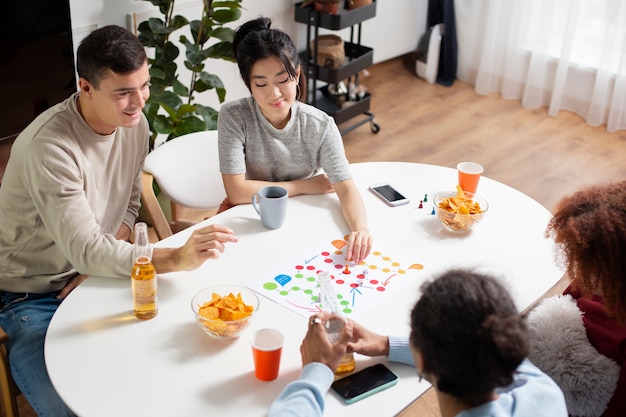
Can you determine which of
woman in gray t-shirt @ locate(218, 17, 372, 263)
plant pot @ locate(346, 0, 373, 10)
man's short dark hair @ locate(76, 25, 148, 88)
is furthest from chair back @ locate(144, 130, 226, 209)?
plant pot @ locate(346, 0, 373, 10)

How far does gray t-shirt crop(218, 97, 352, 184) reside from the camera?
7.34ft

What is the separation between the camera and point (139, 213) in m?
2.43

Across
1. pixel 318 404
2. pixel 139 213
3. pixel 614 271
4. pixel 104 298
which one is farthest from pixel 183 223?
pixel 614 271

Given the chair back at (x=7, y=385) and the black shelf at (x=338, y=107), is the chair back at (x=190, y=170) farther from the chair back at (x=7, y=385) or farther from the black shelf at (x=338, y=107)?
the black shelf at (x=338, y=107)

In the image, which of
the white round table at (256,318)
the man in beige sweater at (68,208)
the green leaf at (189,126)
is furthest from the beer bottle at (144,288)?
the green leaf at (189,126)

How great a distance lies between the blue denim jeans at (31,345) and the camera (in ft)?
5.66

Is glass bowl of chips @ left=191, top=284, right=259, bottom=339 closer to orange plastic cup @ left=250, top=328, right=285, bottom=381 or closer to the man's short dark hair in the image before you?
orange plastic cup @ left=250, top=328, right=285, bottom=381

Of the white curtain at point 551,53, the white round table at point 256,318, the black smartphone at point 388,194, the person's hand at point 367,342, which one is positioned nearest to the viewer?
the white round table at point 256,318

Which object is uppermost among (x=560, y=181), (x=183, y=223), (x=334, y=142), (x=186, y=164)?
(x=334, y=142)

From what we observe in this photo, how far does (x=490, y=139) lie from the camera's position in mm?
4391

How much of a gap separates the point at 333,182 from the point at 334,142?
0.52 ft

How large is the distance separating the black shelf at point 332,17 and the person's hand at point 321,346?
280 cm

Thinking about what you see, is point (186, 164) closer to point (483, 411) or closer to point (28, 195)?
point (28, 195)

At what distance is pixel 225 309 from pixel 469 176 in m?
0.92
